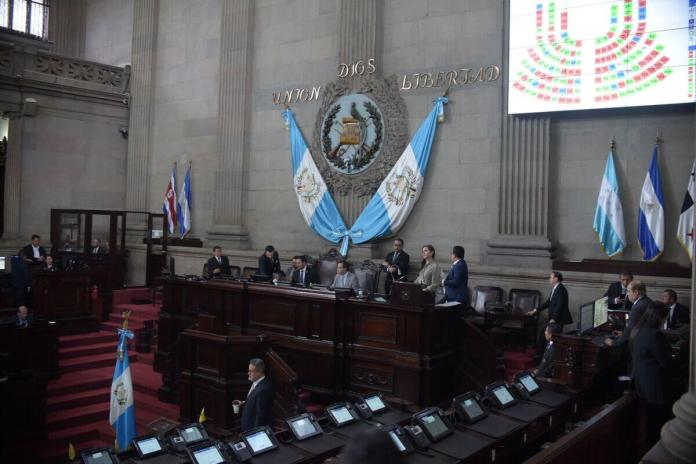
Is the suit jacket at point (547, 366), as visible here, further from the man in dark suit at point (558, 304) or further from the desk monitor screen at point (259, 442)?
the desk monitor screen at point (259, 442)

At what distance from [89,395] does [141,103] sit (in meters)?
9.72

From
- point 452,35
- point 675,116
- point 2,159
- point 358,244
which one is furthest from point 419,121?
point 2,159

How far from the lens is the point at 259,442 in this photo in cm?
429

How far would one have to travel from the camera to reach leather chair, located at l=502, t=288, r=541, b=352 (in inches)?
357

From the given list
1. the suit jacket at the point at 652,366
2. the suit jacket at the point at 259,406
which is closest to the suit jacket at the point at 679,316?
the suit jacket at the point at 652,366

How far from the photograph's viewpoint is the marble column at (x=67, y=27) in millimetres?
18672

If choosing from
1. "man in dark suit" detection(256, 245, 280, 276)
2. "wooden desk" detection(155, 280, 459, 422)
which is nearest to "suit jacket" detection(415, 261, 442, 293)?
"wooden desk" detection(155, 280, 459, 422)

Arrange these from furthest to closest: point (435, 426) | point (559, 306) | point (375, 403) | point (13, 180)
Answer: point (13, 180) < point (559, 306) < point (375, 403) < point (435, 426)

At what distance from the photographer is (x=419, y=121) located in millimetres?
11531

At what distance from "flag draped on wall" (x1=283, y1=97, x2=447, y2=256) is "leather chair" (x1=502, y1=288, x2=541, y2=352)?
2.69m

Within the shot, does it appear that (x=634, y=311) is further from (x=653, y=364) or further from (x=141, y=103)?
(x=141, y=103)

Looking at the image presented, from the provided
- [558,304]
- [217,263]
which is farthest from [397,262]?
[217,263]

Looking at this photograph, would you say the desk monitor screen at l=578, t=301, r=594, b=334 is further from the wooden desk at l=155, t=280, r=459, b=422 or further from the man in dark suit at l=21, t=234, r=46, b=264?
the man in dark suit at l=21, t=234, r=46, b=264

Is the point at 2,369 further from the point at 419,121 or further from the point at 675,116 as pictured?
the point at 675,116
